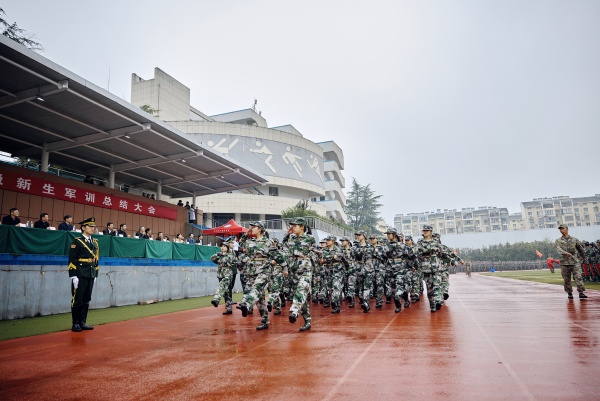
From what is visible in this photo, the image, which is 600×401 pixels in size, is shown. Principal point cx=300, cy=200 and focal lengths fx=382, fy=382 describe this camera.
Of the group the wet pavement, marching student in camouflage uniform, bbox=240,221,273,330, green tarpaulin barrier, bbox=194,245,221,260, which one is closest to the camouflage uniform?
the wet pavement

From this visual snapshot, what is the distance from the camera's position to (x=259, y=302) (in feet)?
23.6

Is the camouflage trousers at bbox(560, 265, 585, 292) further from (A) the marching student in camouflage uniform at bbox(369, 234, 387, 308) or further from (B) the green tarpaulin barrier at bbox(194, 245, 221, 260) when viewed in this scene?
(B) the green tarpaulin barrier at bbox(194, 245, 221, 260)

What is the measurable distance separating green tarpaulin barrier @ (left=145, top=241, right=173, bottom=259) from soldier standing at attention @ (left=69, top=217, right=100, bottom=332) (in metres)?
7.01

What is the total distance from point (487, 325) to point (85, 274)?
25.9 ft

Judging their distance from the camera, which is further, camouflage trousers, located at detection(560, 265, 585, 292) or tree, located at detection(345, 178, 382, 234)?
tree, located at detection(345, 178, 382, 234)

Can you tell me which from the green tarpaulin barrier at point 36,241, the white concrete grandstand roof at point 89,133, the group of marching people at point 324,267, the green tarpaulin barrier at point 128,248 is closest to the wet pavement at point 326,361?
the group of marching people at point 324,267

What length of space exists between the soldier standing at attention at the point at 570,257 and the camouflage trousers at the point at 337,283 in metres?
6.34

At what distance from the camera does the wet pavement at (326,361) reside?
3518mm

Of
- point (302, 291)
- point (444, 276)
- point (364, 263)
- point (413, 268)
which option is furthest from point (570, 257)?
point (302, 291)

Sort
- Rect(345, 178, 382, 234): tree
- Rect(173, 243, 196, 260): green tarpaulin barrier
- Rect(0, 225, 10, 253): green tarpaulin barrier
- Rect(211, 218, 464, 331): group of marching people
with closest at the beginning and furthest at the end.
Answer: Rect(211, 218, 464, 331): group of marching people → Rect(0, 225, 10, 253): green tarpaulin barrier → Rect(173, 243, 196, 260): green tarpaulin barrier → Rect(345, 178, 382, 234): tree

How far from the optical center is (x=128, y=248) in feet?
45.7

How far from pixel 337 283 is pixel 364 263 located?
97cm

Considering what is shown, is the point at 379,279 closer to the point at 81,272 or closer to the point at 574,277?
the point at 574,277

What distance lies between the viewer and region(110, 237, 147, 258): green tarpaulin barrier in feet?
43.8
